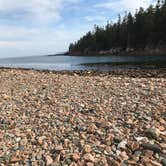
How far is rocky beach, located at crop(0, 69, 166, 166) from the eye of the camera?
758cm

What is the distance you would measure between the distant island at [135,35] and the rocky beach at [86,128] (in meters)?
78.3

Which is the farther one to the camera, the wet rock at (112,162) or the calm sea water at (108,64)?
the calm sea water at (108,64)

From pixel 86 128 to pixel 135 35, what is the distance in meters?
103

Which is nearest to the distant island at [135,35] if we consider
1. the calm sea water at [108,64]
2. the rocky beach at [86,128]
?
the calm sea water at [108,64]

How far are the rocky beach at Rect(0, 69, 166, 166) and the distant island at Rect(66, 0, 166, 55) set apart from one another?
257 feet

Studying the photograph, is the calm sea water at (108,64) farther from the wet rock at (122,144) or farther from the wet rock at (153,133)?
the wet rock at (122,144)

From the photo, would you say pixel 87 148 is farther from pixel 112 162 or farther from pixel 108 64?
pixel 108 64

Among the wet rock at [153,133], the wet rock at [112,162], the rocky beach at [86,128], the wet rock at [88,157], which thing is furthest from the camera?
the wet rock at [153,133]

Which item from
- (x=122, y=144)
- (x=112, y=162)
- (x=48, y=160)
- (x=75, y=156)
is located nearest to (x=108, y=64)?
(x=122, y=144)

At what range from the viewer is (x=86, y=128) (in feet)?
30.4

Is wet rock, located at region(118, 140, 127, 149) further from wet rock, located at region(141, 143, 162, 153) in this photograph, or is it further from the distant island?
the distant island

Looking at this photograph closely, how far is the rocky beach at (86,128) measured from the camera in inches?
298

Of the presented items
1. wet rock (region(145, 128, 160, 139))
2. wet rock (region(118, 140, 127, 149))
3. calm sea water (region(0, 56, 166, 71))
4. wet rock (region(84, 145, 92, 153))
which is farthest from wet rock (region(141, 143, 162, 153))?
calm sea water (region(0, 56, 166, 71))

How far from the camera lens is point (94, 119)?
10039mm
